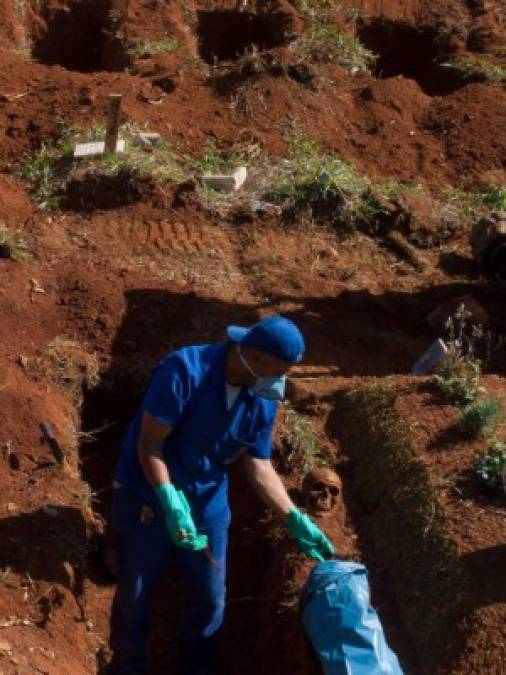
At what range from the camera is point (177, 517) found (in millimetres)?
4836

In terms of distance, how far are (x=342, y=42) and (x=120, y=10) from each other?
223 cm

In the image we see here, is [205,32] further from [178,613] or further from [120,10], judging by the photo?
[178,613]

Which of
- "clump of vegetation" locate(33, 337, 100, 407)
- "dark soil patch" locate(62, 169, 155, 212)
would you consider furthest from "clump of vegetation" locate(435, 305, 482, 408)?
"dark soil patch" locate(62, 169, 155, 212)

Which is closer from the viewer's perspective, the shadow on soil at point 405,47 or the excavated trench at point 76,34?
the excavated trench at point 76,34

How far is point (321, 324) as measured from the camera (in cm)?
795

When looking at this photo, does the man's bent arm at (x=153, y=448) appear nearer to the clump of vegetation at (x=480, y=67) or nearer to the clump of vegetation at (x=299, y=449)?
the clump of vegetation at (x=299, y=449)

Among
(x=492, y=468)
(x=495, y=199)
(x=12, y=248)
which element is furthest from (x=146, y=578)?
(x=495, y=199)

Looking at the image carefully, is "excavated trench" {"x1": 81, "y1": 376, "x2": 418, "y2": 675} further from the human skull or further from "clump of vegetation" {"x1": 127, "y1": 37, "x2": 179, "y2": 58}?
"clump of vegetation" {"x1": 127, "y1": 37, "x2": 179, "y2": 58}

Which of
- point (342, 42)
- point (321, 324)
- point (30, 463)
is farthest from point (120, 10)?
point (30, 463)

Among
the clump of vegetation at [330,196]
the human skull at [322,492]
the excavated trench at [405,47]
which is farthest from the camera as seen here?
the excavated trench at [405,47]

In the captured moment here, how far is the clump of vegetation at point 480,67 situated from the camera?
37.0 feet

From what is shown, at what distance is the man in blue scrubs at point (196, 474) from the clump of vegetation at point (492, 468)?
1.16 m

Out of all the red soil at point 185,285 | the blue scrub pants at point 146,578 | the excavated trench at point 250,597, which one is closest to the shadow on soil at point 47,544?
the red soil at point 185,285

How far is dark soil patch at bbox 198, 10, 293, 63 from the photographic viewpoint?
11.6 metres
